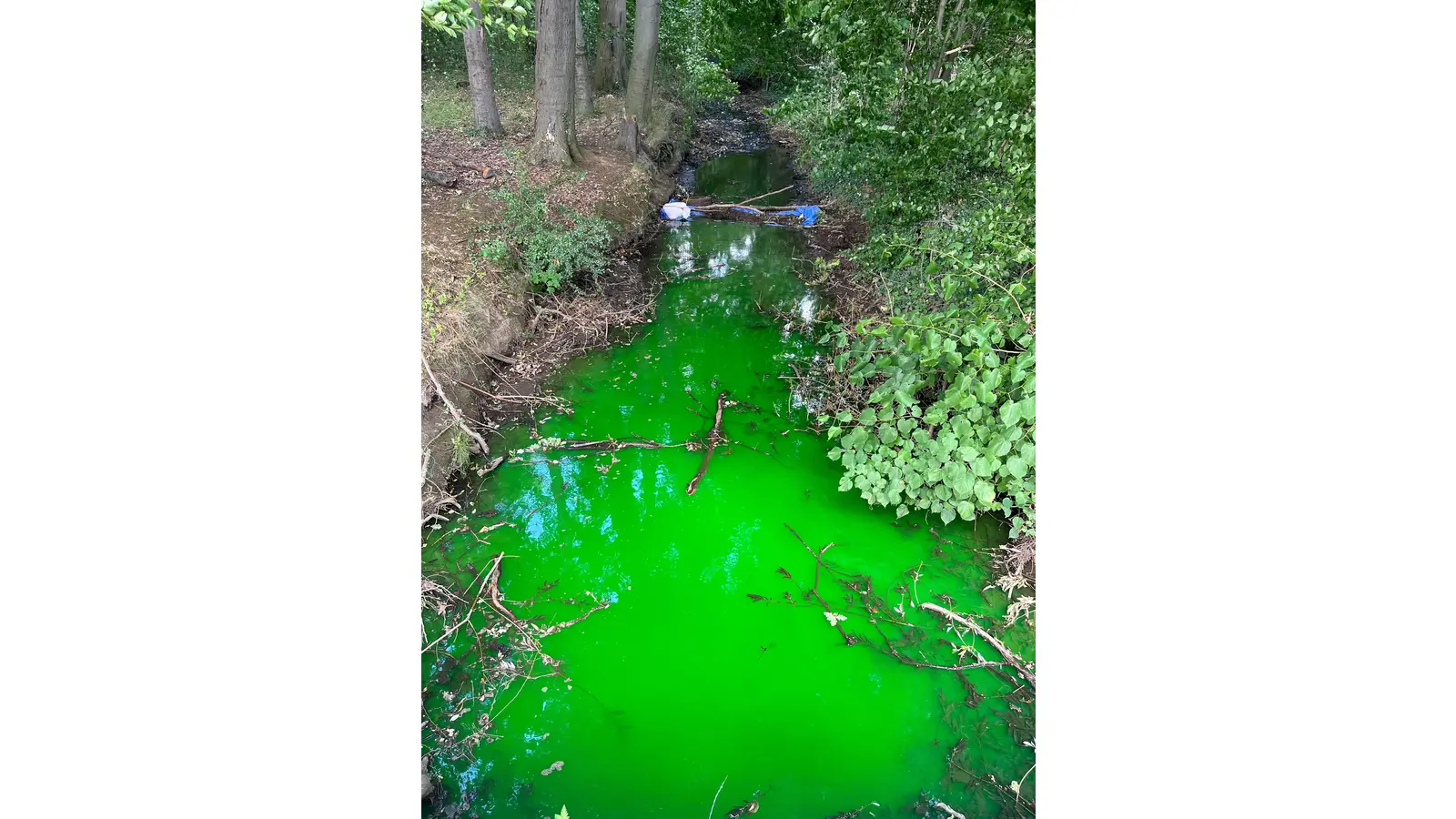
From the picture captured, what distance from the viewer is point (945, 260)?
4.28 metres

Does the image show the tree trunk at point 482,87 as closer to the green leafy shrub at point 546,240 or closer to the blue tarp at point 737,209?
the blue tarp at point 737,209

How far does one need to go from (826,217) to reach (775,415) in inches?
153

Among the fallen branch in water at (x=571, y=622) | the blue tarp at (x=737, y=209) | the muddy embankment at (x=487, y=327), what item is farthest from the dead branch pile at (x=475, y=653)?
the blue tarp at (x=737, y=209)

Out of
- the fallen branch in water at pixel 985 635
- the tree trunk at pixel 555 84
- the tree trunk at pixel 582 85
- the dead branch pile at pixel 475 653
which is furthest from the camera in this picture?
the tree trunk at pixel 582 85

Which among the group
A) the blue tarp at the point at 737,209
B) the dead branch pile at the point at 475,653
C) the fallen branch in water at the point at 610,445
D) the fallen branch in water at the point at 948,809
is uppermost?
the blue tarp at the point at 737,209

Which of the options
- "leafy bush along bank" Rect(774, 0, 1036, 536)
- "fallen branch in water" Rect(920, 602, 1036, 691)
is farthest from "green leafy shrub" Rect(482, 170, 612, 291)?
"fallen branch in water" Rect(920, 602, 1036, 691)

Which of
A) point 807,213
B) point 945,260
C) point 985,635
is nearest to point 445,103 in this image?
point 807,213

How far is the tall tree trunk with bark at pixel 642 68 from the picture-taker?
338 inches

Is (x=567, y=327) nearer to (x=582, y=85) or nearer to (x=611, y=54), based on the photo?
(x=582, y=85)

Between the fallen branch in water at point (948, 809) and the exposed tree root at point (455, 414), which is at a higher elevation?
the exposed tree root at point (455, 414)

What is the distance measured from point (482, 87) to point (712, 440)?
5.62 metres

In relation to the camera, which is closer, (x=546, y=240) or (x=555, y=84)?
(x=546, y=240)

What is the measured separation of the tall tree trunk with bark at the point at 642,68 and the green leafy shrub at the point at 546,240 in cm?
308

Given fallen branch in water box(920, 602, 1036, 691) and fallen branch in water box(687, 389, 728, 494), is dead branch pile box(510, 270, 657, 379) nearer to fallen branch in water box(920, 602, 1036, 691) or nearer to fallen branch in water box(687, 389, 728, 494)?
fallen branch in water box(687, 389, 728, 494)
